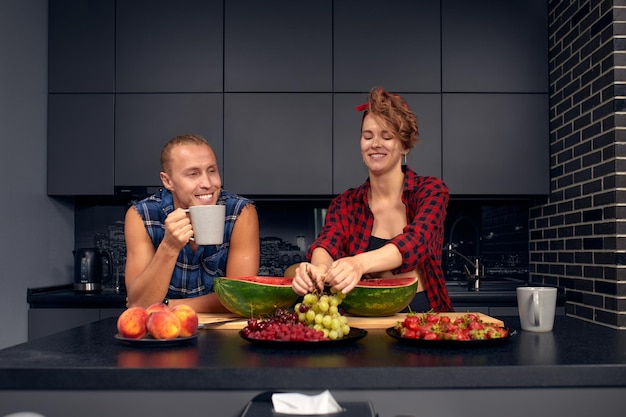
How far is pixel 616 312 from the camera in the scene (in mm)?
2498

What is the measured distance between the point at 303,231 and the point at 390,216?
1.65 m

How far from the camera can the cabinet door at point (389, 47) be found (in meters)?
3.33

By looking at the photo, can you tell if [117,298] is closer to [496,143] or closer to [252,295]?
[252,295]

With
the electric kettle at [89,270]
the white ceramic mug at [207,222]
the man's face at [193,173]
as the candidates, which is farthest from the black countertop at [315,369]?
the electric kettle at [89,270]

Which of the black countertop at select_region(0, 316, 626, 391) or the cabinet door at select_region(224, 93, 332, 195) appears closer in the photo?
the black countertop at select_region(0, 316, 626, 391)

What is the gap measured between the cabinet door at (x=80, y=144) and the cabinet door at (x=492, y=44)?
1.90 metres

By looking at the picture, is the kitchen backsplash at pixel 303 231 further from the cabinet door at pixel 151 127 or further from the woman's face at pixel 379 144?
the woman's face at pixel 379 144

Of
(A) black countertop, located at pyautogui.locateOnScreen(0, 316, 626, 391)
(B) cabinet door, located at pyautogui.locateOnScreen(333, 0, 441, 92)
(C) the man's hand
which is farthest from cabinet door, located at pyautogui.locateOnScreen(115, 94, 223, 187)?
(A) black countertop, located at pyautogui.locateOnScreen(0, 316, 626, 391)

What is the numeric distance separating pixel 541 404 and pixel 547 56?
2.65 m

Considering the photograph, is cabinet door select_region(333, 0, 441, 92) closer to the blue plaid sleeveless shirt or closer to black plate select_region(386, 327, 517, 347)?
the blue plaid sleeveless shirt

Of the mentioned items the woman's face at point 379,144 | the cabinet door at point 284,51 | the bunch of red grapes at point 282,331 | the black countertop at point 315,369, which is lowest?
the black countertop at point 315,369

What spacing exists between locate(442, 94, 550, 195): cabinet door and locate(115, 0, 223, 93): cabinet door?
4.38 ft

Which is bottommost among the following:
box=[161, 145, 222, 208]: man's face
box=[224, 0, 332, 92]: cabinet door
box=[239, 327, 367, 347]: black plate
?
box=[239, 327, 367, 347]: black plate

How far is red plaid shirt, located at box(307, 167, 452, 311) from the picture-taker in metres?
1.82
